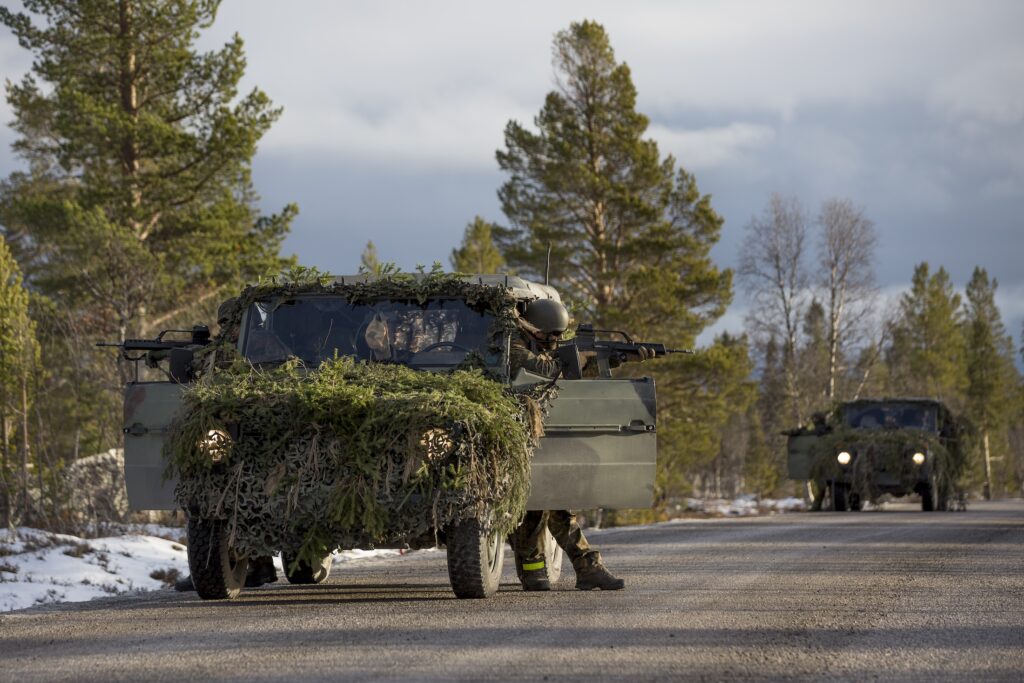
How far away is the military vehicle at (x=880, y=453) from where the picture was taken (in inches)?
975

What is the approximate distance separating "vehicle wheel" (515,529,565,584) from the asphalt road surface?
0.51 ft

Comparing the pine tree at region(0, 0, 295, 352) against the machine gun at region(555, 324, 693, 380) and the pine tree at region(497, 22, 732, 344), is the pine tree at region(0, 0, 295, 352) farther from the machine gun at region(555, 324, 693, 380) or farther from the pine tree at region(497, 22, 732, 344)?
the machine gun at region(555, 324, 693, 380)

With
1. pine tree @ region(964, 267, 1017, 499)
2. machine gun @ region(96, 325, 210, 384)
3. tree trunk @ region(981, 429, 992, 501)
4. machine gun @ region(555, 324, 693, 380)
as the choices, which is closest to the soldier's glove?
machine gun @ region(555, 324, 693, 380)

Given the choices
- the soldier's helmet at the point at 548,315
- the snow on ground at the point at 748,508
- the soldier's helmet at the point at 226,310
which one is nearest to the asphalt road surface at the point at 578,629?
the soldier's helmet at the point at 548,315

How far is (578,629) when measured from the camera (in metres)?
7.12

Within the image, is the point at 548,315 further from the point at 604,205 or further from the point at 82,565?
the point at 604,205

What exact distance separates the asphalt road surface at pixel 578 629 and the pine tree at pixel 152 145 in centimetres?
1764

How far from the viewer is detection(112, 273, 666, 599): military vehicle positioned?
8.35 m

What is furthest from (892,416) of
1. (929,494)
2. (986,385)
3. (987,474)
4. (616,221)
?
(986,385)

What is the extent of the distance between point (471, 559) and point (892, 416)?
19.7 m

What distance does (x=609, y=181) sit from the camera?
34469mm

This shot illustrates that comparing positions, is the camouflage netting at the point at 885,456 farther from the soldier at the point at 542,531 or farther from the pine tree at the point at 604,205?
the soldier at the point at 542,531

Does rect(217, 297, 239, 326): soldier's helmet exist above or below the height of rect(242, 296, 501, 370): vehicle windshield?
above

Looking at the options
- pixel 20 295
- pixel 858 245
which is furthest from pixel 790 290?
pixel 20 295
